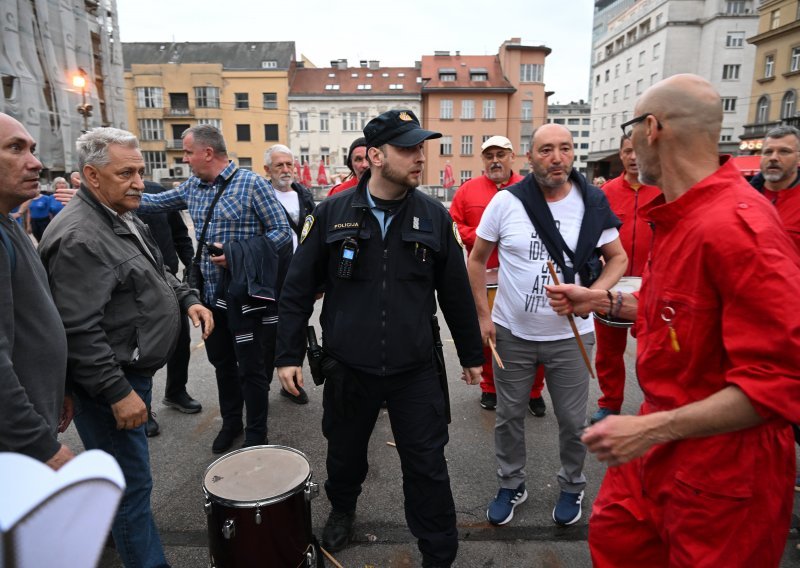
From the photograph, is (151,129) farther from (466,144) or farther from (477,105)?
(477,105)

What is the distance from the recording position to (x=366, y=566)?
273cm

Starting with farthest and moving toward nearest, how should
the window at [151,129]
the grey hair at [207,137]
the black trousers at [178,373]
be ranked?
the window at [151,129] < the black trousers at [178,373] < the grey hair at [207,137]

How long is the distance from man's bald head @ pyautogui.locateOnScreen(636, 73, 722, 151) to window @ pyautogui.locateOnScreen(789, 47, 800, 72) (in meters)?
44.2

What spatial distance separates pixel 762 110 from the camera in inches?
1483

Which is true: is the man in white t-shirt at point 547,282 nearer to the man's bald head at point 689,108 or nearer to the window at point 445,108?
the man's bald head at point 689,108

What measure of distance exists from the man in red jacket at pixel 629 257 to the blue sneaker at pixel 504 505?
1.40 metres

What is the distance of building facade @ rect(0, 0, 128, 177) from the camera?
20781 mm

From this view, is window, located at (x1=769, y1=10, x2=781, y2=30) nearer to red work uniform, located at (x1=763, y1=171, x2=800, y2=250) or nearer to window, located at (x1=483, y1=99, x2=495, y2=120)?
window, located at (x1=483, y1=99, x2=495, y2=120)

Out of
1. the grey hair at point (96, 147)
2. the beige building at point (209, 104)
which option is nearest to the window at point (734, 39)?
the beige building at point (209, 104)

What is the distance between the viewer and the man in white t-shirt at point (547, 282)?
9.81 feet

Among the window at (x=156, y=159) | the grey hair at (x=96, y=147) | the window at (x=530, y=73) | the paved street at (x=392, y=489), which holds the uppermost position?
the window at (x=530, y=73)

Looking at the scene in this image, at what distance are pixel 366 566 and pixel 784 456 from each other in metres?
2.03

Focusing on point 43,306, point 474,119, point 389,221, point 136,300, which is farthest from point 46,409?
point 474,119

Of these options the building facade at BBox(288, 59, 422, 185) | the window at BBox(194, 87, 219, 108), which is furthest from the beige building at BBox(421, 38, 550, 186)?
the window at BBox(194, 87, 219, 108)
